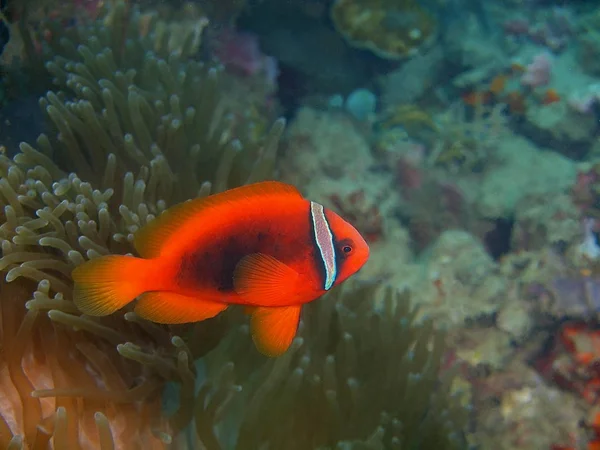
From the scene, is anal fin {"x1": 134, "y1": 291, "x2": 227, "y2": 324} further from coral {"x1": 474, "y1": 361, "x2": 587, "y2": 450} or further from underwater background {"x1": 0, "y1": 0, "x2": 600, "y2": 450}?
coral {"x1": 474, "y1": 361, "x2": 587, "y2": 450}

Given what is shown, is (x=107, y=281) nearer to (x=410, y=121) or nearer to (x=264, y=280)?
(x=264, y=280)

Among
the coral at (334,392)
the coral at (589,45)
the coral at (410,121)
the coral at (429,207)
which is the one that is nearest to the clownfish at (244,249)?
the coral at (334,392)

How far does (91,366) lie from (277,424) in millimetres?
662

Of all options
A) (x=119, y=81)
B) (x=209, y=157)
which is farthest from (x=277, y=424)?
(x=119, y=81)

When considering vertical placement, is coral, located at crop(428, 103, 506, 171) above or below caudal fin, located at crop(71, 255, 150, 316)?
below

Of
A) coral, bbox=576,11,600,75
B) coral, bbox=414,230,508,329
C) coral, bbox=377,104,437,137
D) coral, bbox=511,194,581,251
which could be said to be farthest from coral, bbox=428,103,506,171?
coral, bbox=576,11,600,75

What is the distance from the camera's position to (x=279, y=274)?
1.26 metres

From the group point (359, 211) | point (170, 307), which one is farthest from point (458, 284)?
point (170, 307)

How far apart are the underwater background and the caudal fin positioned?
312mm

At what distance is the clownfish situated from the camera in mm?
1281

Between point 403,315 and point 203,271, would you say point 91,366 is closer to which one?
point 203,271

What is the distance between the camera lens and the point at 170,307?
1336mm

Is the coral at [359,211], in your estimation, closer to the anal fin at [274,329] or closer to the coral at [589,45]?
the anal fin at [274,329]

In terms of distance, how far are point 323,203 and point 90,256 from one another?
1.78m
